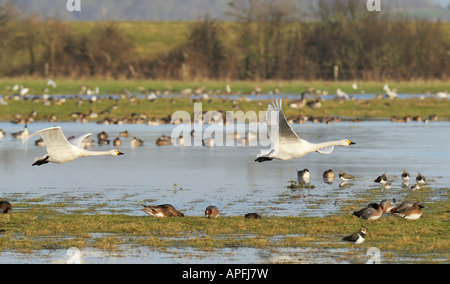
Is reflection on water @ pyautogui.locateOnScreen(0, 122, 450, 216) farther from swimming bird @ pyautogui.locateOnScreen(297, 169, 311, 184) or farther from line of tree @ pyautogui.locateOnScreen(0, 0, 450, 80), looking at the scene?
line of tree @ pyautogui.locateOnScreen(0, 0, 450, 80)

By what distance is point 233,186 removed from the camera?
1883 centimetres

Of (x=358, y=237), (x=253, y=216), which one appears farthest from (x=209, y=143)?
(x=358, y=237)

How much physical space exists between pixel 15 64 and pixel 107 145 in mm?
48231

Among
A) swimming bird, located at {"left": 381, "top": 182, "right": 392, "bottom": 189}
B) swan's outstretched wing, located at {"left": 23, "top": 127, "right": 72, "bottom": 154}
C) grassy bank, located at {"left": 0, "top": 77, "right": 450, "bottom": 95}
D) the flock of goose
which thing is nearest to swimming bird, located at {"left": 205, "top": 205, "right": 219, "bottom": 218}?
the flock of goose

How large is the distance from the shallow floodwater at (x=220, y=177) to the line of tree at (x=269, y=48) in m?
35.3

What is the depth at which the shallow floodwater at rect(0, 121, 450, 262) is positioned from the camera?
54.5 ft

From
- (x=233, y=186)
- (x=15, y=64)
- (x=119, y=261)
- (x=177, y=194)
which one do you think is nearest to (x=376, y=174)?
(x=233, y=186)

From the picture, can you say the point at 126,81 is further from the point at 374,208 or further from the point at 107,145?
the point at 374,208

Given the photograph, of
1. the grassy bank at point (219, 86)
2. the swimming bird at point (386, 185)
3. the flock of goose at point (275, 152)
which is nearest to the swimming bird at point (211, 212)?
the flock of goose at point (275, 152)

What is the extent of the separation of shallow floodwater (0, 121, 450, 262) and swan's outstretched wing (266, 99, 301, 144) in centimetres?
119

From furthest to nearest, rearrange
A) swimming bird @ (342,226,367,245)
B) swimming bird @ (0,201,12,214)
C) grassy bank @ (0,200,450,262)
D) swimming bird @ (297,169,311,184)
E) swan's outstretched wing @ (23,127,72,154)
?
swimming bird @ (297,169,311,184) < swan's outstretched wing @ (23,127,72,154) < swimming bird @ (0,201,12,214) < grassy bank @ (0,200,450,262) < swimming bird @ (342,226,367,245)

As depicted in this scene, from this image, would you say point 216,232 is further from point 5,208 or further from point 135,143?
point 135,143

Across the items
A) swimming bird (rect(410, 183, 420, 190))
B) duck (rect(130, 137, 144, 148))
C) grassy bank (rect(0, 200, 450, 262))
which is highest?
grassy bank (rect(0, 200, 450, 262))

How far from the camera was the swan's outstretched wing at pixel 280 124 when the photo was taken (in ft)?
49.7
